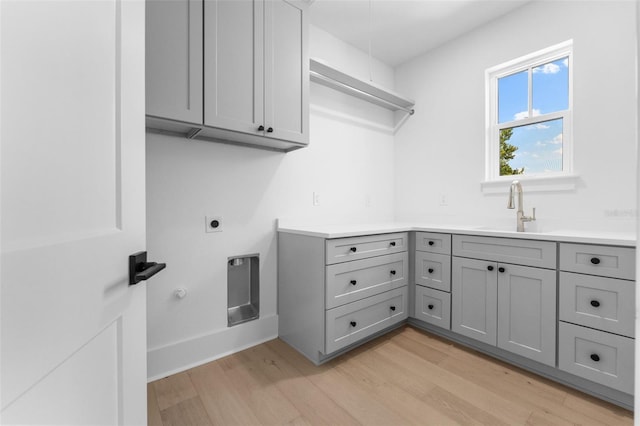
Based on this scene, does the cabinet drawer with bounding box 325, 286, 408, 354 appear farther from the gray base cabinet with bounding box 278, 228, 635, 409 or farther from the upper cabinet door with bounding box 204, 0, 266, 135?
the upper cabinet door with bounding box 204, 0, 266, 135

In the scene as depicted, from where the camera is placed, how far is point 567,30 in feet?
6.75

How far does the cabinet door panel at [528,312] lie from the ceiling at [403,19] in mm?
2155

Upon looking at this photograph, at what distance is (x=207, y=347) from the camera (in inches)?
74.2

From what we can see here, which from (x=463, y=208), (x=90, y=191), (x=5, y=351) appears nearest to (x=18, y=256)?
(x=5, y=351)

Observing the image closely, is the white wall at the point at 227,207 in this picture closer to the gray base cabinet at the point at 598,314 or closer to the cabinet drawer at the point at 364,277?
the cabinet drawer at the point at 364,277

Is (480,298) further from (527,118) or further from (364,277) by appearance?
(527,118)

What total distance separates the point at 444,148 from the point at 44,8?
2924 millimetres

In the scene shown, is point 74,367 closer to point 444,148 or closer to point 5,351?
point 5,351

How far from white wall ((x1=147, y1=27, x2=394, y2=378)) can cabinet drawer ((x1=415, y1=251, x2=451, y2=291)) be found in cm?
78

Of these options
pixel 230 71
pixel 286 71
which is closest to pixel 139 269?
pixel 230 71

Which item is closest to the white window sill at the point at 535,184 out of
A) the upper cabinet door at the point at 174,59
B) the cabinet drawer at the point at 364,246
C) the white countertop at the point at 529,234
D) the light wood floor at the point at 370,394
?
the white countertop at the point at 529,234

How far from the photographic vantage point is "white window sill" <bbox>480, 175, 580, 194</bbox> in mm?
2033

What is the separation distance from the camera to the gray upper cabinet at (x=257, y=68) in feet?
5.16

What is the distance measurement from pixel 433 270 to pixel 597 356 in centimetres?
101
